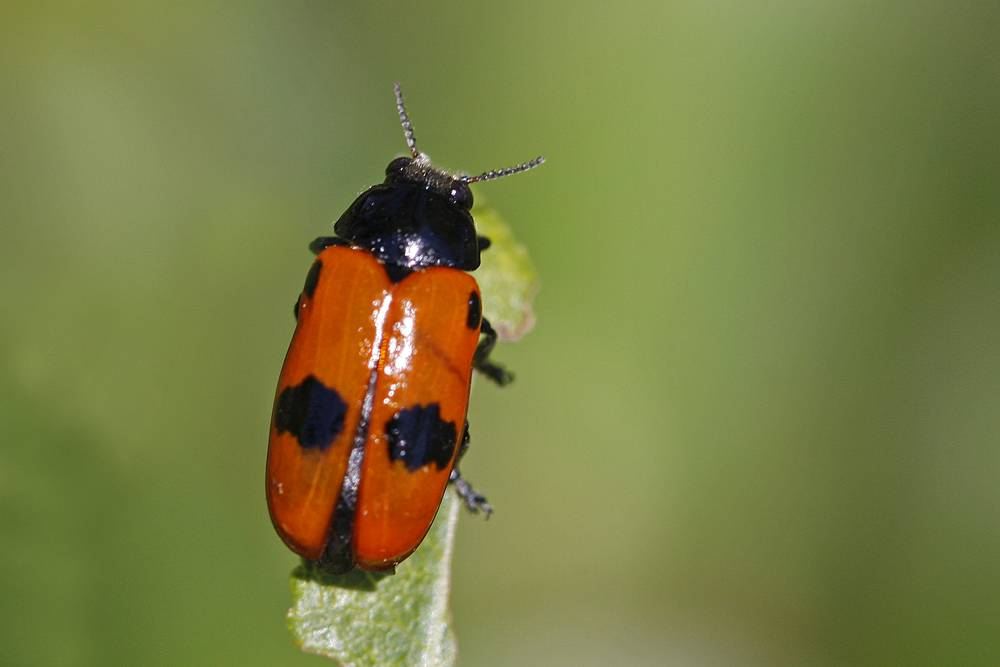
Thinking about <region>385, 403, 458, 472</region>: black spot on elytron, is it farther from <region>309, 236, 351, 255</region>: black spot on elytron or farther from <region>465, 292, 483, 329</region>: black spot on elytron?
<region>309, 236, 351, 255</region>: black spot on elytron

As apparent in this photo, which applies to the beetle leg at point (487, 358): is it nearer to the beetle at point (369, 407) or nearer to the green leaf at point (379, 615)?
the beetle at point (369, 407)

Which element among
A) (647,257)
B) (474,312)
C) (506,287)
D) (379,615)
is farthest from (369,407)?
(647,257)

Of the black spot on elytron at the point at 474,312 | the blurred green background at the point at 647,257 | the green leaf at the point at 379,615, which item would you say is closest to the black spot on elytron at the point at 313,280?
the black spot on elytron at the point at 474,312

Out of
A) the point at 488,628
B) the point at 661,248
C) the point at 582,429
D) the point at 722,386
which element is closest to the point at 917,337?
the point at 722,386

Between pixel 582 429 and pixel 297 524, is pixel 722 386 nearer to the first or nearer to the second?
pixel 582 429

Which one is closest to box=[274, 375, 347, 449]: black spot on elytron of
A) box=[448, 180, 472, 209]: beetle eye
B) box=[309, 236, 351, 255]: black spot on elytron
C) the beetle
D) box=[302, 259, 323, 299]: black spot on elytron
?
the beetle
